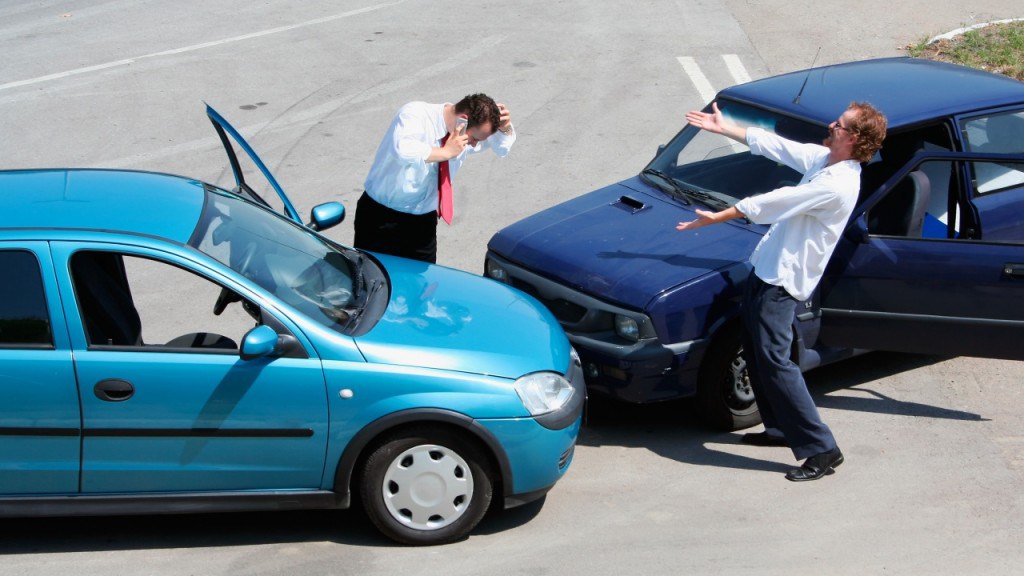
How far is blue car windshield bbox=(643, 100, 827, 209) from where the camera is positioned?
280 inches

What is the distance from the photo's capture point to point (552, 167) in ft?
35.7

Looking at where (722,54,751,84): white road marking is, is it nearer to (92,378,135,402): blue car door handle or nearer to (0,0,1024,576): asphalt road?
(0,0,1024,576): asphalt road

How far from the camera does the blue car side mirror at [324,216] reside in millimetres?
6828

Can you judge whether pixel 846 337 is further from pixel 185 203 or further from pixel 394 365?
pixel 185 203

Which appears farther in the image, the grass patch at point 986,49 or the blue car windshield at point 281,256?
the grass patch at point 986,49

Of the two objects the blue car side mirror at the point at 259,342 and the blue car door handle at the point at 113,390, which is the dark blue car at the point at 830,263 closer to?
the blue car side mirror at the point at 259,342

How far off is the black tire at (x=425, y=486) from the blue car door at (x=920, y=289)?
2.41 meters

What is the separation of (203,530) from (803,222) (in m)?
3.38

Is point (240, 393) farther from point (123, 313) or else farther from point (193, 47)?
point (193, 47)

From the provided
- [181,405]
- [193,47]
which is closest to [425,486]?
[181,405]

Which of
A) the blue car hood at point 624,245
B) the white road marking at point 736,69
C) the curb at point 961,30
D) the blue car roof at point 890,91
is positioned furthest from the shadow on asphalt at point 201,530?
the curb at point 961,30

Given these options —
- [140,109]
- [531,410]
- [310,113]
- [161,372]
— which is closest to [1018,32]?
[310,113]

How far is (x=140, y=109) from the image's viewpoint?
1229 centimetres

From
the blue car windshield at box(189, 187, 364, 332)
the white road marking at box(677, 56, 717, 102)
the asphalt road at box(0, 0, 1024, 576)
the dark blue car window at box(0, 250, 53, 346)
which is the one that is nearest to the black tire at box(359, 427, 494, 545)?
the asphalt road at box(0, 0, 1024, 576)
